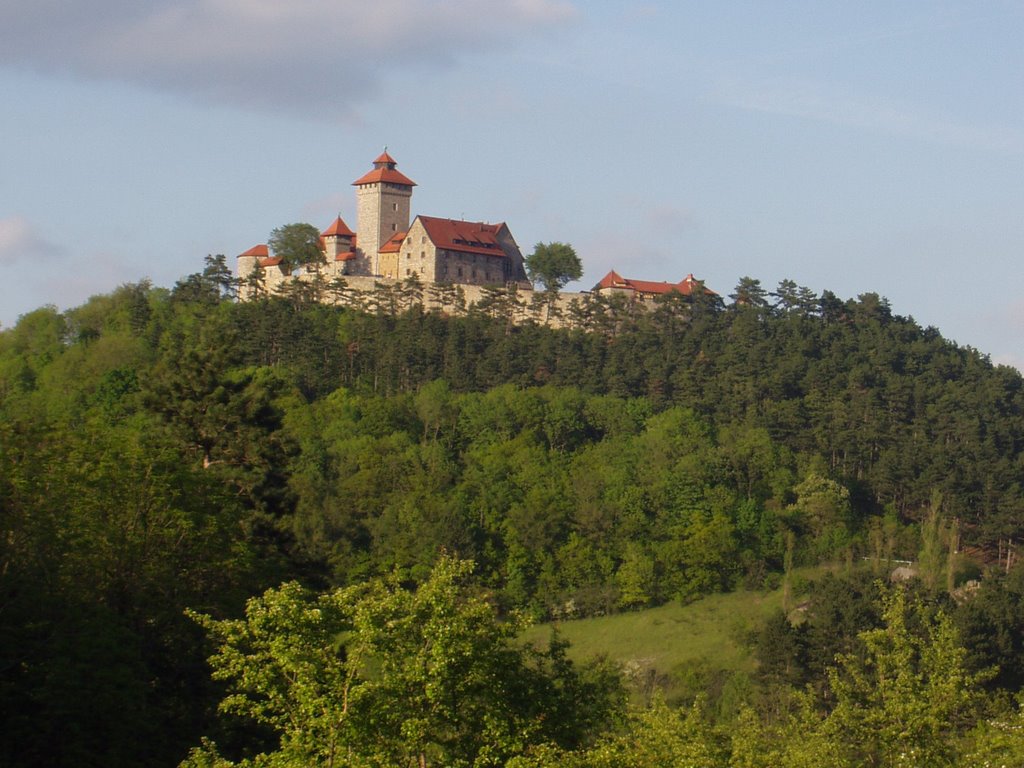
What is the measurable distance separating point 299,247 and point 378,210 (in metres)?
5.31

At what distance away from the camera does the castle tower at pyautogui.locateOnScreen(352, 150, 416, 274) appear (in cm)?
9575

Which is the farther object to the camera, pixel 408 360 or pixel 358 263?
pixel 358 263

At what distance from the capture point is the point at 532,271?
95250mm

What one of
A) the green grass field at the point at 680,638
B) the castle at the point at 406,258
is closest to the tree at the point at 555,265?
the castle at the point at 406,258

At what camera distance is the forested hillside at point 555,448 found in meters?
35.0

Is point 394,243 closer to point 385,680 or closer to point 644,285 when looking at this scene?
point 644,285

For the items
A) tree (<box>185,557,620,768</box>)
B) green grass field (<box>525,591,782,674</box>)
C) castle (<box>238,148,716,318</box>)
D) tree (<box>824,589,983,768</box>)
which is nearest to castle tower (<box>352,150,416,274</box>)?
castle (<box>238,148,716,318</box>)

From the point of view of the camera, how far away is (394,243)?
94.9m

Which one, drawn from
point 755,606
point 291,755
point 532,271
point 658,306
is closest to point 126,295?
point 532,271

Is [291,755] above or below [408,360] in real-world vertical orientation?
below

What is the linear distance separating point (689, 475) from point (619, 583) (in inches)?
367

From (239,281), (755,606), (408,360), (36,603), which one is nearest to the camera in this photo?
(36,603)

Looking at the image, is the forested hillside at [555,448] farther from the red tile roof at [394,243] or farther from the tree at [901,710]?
the red tile roof at [394,243]

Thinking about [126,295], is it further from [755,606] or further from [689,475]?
[755,606]
